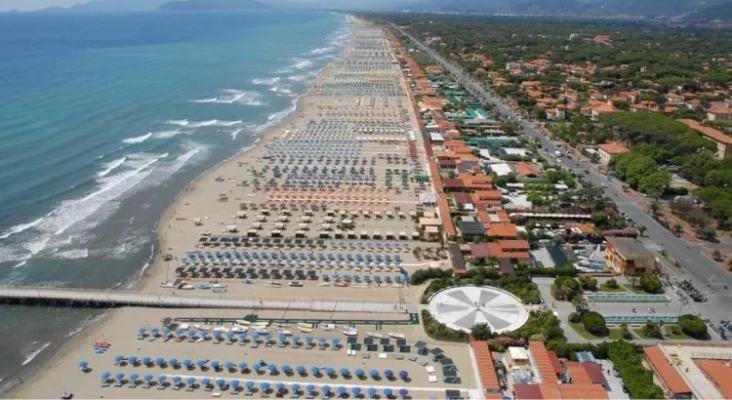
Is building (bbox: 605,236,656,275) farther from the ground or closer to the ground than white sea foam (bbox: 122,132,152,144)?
closer to the ground

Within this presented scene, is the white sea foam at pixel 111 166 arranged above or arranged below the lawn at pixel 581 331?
above

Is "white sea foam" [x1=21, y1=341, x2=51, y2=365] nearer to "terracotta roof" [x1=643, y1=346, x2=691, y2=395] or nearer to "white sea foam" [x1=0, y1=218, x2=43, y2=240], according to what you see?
"white sea foam" [x1=0, y1=218, x2=43, y2=240]

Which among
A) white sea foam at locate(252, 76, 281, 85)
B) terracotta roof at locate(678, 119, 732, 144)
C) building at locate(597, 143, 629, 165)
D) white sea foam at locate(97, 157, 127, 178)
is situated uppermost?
white sea foam at locate(252, 76, 281, 85)

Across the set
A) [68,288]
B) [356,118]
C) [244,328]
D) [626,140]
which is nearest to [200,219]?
[68,288]

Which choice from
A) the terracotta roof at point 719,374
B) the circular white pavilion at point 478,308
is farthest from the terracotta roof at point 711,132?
the circular white pavilion at point 478,308

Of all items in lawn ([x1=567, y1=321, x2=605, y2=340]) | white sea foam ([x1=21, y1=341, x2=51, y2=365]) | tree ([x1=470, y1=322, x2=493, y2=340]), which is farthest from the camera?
lawn ([x1=567, y1=321, x2=605, y2=340])

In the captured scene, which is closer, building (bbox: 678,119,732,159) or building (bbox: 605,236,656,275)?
building (bbox: 605,236,656,275)

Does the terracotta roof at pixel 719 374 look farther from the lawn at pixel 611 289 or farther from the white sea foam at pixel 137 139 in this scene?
the white sea foam at pixel 137 139

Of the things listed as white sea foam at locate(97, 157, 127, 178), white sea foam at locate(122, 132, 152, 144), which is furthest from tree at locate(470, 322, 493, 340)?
white sea foam at locate(122, 132, 152, 144)
